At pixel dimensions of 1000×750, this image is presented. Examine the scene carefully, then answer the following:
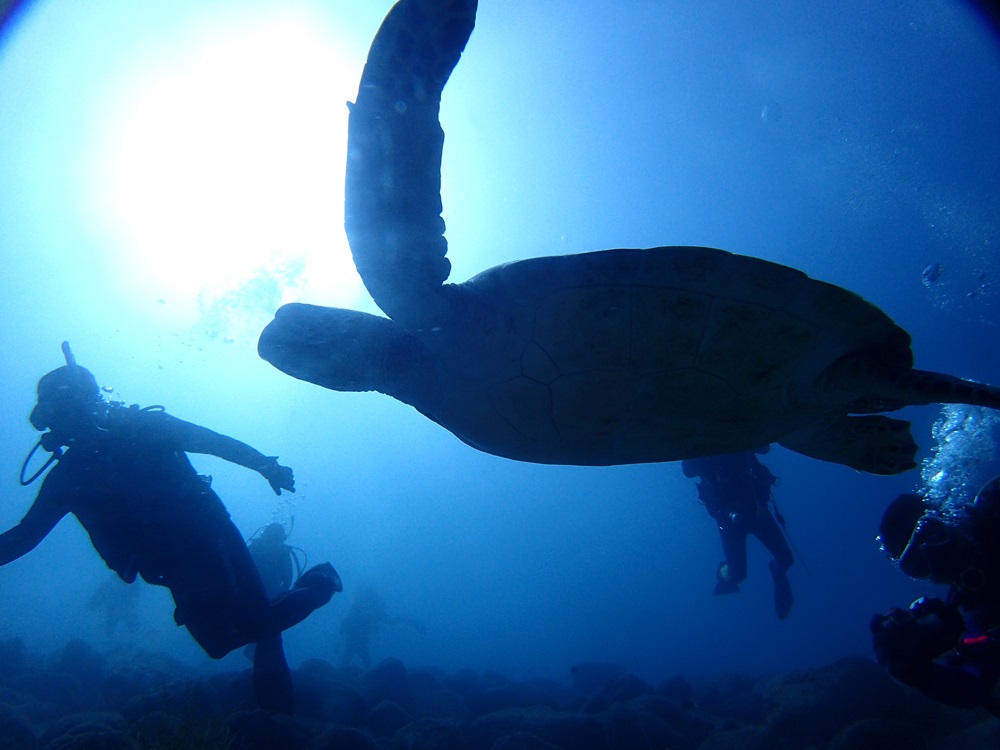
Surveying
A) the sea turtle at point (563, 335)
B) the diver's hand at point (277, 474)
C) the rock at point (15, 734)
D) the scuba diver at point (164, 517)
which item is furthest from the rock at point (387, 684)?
the sea turtle at point (563, 335)

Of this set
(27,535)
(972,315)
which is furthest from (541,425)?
(972,315)

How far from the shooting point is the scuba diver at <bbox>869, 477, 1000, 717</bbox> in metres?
2.61

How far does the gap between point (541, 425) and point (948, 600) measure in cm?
326

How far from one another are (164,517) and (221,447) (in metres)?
0.77

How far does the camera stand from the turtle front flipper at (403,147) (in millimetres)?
2279

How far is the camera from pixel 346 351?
321cm

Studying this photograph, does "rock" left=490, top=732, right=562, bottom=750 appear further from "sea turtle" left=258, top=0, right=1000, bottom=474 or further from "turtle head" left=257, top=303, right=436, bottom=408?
"turtle head" left=257, top=303, right=436, bottom=408

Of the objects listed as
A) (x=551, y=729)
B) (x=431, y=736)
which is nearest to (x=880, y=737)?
(x=551, y=729)

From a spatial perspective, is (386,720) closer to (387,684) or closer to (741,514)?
(387,684)

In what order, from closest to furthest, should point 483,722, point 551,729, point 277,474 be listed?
point 277,474 < point 551,729 < point 483,722

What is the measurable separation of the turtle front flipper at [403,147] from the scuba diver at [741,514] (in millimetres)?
8751

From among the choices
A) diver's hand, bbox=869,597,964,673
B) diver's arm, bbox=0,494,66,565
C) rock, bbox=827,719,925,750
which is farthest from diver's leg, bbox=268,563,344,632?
rock, bbox=827,719,925,750

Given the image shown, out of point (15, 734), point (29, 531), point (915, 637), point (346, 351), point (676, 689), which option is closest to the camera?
point (915, 637)

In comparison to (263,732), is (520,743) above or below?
below
